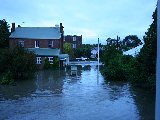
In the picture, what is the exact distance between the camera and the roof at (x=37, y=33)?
2386 inches

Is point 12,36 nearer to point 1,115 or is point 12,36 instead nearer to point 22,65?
point 22,65

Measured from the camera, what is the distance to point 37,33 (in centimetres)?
6256

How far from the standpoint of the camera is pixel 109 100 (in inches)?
762

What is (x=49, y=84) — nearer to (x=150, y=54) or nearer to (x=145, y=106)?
(x=150, y=54)

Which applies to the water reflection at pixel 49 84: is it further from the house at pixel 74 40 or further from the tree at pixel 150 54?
the house at pixel 74 40

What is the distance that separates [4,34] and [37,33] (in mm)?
6499

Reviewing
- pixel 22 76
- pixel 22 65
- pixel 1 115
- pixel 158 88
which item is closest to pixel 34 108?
Result: pixel 1 115

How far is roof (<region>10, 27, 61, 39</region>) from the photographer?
60.6 m

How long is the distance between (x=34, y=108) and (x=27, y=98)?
4.13m

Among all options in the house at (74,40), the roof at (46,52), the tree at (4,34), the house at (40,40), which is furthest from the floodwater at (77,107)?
the house at (74,40)

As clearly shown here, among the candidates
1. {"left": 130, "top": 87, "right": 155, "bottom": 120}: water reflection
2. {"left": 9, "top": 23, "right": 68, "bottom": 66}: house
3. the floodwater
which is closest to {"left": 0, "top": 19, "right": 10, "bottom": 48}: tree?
{"left": 9, "top": 23, "right": 68, "bottom": 66}: house

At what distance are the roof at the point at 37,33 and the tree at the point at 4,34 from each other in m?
1.50

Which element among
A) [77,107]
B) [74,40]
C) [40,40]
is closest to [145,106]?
[77,107]

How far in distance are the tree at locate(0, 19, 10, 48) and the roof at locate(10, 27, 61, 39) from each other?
1502 mm
